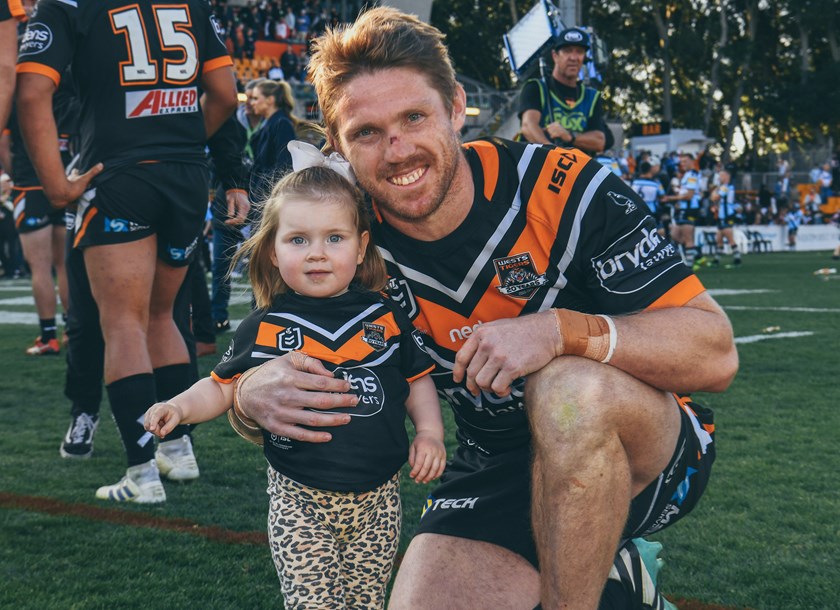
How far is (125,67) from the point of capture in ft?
13.0

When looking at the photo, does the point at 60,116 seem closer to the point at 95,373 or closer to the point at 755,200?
the point at 95,373

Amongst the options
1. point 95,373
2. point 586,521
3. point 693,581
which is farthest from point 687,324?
point 95,373

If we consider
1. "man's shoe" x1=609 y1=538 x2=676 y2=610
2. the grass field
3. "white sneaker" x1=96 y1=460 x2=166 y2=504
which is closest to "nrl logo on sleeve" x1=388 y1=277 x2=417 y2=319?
"man's shoe" x1=609 y1=538 x2=676 y2=610

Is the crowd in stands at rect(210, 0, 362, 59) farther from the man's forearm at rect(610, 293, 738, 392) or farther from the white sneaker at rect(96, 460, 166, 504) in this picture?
the man's forearm at rect(610, 293, 738, 392)

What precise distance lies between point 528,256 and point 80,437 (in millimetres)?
2863

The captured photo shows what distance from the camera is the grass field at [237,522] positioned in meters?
3.01

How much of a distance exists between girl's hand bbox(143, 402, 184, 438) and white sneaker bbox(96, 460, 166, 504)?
1.57 m

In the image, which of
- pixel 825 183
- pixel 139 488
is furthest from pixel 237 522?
pixel 825 183

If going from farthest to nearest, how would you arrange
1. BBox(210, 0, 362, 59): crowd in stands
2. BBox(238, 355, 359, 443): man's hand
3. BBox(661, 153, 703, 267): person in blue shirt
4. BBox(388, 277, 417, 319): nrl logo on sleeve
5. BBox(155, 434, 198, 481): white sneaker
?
BBox(210, 0, 362, 59): crowd in stands
BBox(661, 153, 703, 267): person in blue shirt
BBox(155, 434, 198, 481): white sneaker
BBox(388, 277, 417, 319): nrl logo on sleeve
BBox(238, 355, 359, 443): man's hand

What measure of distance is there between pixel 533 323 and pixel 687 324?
39 cm

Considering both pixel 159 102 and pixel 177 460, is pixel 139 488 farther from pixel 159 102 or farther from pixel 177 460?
pixel 159 102

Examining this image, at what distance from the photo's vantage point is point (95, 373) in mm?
4562

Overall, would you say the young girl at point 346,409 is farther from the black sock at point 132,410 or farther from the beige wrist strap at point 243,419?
the black sock at point 132,410

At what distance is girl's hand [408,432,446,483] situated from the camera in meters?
2.56
